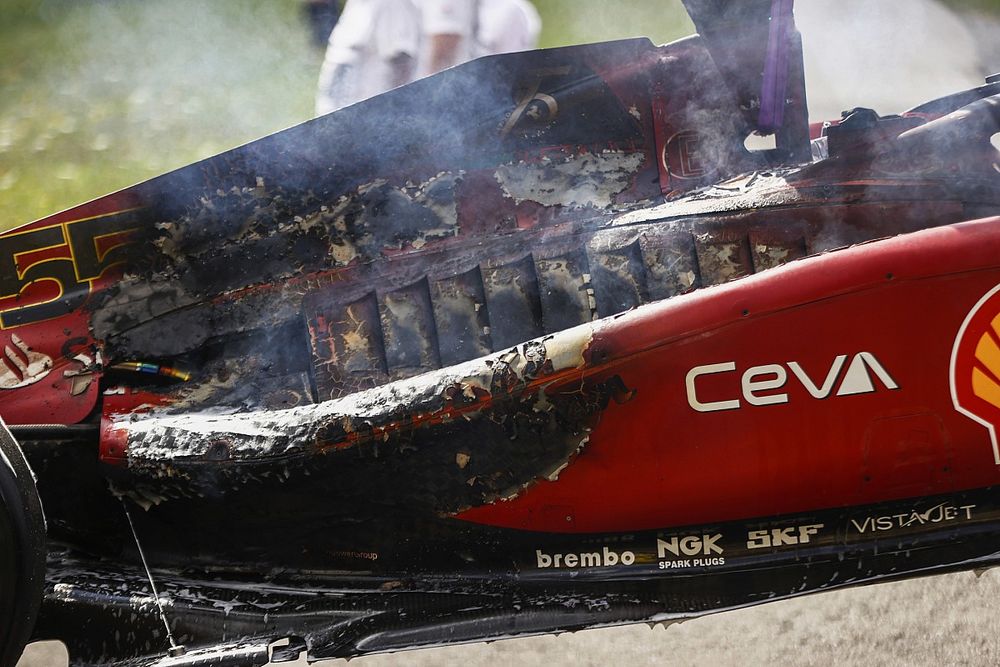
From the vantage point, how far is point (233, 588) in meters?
2.28

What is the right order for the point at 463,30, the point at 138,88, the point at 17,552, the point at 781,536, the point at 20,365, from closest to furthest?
the point at 17,552, the point at 781,536, the point at 20,365, the point at 463,30, the point at 138,88

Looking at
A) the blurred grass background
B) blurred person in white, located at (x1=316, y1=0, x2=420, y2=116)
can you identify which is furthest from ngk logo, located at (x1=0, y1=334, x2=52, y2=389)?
the blurred grass background

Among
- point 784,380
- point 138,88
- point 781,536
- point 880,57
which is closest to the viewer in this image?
point 784,380

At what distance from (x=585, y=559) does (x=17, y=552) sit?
3.82 feet

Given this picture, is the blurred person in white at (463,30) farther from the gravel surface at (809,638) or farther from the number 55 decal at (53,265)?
the gravel surface at (809,638)

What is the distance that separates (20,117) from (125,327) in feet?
22.1

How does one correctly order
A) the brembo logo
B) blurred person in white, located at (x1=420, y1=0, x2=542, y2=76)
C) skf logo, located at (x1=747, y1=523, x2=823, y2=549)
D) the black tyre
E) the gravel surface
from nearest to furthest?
the black tyre, the brembo logo, skf logo, located at (x1=747, y1=523, x2=823, y2=549), the gravel surface, blurred person in white, located at (x1=420, y1=0, x2=542, y2=76)

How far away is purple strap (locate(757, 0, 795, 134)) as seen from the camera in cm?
255

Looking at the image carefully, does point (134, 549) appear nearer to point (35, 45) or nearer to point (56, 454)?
point (56, 454)

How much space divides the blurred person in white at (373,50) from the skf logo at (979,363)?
3.36 metres

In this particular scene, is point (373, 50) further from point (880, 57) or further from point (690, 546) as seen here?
point (880, 57)

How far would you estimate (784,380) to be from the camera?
1.97 meters

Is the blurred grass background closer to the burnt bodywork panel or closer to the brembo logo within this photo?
the burnt bodywork panel

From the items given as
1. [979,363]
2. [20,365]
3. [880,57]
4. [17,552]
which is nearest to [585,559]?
[979,363]
